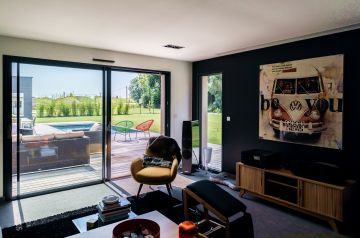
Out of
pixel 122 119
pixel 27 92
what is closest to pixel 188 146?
pixel 122 119

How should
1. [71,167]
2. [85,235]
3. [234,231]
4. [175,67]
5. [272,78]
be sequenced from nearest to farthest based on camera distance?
[85,235]
[234,231]
[272,78]
[71,167]
[175,67]

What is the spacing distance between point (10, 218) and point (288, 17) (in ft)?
14.1

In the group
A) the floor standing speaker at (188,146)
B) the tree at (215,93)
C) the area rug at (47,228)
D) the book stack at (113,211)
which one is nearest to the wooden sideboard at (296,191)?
the floor standing speaker at (188,146)

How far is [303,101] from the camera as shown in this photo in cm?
383

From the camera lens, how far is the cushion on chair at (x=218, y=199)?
8.04 ft

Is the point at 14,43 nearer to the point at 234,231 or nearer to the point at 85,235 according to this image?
the point at 85,235

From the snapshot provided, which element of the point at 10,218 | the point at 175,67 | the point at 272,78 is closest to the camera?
the point at 10,218

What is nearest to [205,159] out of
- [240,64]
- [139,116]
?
[139,116]

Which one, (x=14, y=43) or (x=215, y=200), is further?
(x=14, y=43)

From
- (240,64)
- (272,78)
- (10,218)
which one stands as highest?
(240,64)

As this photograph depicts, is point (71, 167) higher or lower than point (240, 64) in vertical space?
lower

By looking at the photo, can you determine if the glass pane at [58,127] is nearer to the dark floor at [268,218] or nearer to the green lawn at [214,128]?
the dark floor at [268,218]

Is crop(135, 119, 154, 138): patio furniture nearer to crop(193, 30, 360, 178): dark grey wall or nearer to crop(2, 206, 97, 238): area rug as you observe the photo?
crop(193, 30, 360, 178): dark grey wall

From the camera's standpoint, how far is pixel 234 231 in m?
2.53
